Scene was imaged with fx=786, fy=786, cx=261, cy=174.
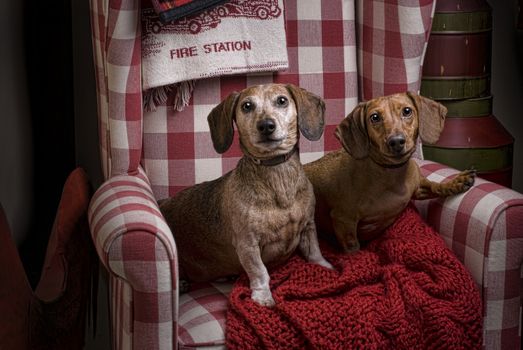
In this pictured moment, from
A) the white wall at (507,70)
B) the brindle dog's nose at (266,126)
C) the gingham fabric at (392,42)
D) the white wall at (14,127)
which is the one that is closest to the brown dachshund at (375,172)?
the brindle dog's nose at (266,126)

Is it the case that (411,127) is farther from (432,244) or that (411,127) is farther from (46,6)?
(46,6)

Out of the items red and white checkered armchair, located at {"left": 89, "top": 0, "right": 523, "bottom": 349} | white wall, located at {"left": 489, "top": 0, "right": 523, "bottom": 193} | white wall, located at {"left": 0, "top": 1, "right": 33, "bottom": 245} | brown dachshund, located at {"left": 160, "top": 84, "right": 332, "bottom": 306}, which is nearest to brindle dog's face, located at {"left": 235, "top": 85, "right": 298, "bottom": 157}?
brown dachshund, located at {"left": 160, "top": 84, "right": 332, "bottom": 306}

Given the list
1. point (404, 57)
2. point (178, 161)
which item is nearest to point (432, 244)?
point (404, 57)

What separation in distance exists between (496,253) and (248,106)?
680 millimetres

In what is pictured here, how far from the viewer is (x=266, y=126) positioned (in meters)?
1.71

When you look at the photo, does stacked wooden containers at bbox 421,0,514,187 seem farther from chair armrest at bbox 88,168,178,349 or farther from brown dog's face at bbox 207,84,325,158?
chair armrest at bbox 88,168,178,349

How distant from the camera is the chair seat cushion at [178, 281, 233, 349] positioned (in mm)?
1703

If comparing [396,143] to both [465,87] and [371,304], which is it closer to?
[371,304]

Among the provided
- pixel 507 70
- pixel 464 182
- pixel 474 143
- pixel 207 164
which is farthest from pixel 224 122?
A: pixel 507 70

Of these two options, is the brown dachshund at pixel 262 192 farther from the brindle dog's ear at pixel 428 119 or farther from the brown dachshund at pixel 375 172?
the brindle dog's ear at pixel 428 119

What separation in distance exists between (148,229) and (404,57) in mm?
981

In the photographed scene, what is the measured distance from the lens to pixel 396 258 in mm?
1920

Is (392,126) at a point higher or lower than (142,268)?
higher

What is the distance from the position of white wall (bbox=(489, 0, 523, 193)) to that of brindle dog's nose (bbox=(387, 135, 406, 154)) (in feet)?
4.68
